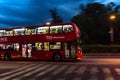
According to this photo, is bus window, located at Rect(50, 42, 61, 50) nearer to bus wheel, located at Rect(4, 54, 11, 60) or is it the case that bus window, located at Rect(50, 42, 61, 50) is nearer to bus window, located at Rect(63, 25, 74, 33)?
bus window, located at Rect(63, 25, 74, 33)

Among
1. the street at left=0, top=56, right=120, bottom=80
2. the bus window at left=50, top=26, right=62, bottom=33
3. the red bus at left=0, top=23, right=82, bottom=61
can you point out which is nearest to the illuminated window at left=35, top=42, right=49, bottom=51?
the red bus at left=0, top=23, right=82, bottom=61

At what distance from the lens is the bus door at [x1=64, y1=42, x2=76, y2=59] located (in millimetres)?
32281

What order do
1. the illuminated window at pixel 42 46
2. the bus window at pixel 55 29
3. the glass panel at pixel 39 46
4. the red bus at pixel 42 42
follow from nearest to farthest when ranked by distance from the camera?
the red bus at pixel 42 42, the bus window at pixel 55 29, the illuminated window at pixel 42 46, the glass panel at pixel 39 46

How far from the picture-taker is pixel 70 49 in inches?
1275

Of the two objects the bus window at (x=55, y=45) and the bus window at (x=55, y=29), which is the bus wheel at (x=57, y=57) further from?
the bus window at (x=55, y=29)

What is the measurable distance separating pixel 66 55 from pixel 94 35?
4674 cm

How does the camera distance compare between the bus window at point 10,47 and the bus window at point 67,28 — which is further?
the bus window at point 10,47

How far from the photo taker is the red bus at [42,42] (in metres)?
32.3

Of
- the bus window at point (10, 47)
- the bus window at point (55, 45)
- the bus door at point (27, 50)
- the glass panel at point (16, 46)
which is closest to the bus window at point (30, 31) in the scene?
the bus door at point (27, 50)

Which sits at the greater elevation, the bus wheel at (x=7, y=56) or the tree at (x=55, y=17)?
the tree at (x=55, y=17)

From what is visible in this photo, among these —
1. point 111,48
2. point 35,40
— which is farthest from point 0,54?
point 111,48

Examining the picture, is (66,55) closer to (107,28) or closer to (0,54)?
(0,54)

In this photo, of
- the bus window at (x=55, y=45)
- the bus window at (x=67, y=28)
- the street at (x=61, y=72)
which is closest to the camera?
the street at (x=61, y=72)

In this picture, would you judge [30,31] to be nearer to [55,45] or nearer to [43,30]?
[43,30]
